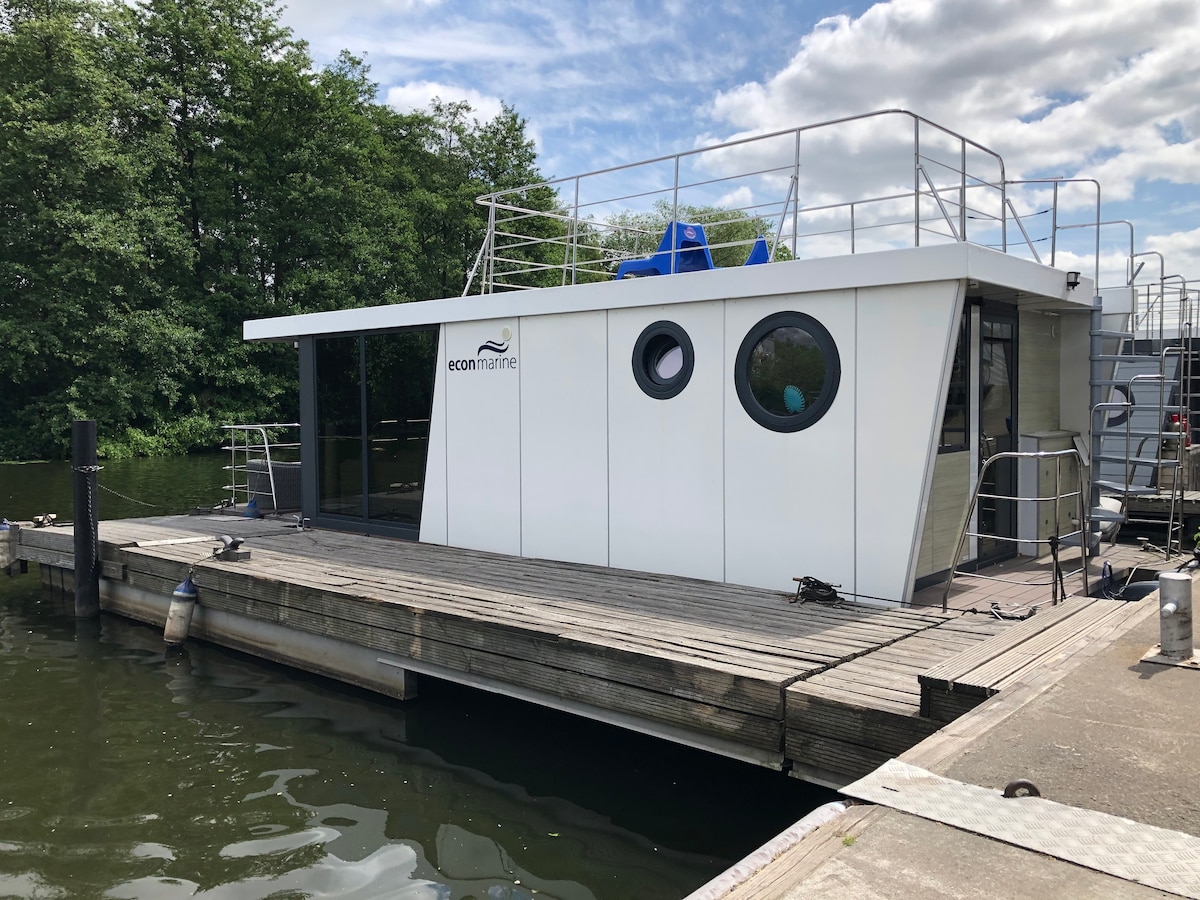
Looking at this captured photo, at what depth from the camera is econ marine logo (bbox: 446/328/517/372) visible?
27.4 feet

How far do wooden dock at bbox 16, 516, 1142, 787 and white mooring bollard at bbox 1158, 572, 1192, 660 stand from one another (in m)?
0.86

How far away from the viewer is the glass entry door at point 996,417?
7016 mm

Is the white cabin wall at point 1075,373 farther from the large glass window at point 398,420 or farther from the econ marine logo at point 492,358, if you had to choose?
the large glass window at point 398,420

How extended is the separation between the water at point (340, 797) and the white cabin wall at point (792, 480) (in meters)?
1.59

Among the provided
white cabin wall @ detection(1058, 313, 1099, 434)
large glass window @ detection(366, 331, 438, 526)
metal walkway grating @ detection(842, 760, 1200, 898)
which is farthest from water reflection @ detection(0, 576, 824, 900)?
white cabin wall @ detection(1058, 313, 1099, 434)

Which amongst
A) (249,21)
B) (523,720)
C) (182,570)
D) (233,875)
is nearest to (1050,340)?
(523,720)

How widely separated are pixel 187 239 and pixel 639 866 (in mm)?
28066

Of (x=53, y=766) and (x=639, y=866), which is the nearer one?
(x=639, y=866)

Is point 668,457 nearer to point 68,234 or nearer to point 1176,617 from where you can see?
point 1176,617

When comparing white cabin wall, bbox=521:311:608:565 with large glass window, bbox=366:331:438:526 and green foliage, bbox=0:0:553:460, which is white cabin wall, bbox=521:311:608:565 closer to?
large glass window, bbox=366:331:438:526

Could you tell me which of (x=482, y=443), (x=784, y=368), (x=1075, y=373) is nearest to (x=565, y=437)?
(x=482, y=443)

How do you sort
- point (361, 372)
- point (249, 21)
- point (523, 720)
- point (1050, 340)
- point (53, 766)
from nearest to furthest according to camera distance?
point (53, 766) < point (523, 720) < point (1050, 340) < point (361, 372) < point (249, 21)

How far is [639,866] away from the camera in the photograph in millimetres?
4551

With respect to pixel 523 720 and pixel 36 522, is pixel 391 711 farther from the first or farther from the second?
pixel 36 522
